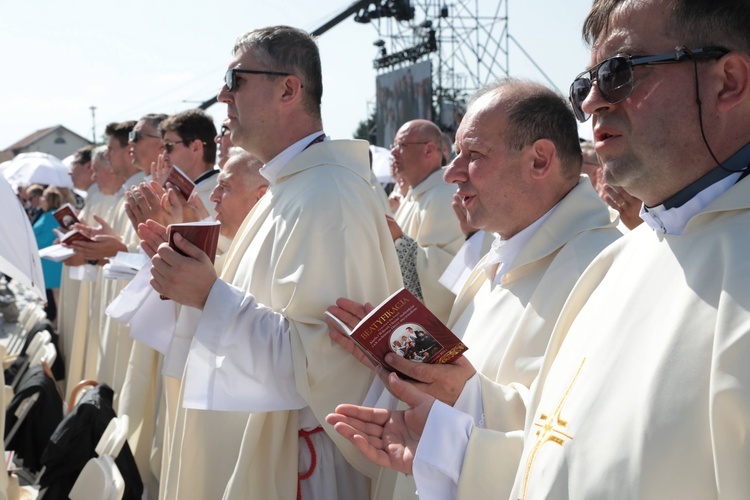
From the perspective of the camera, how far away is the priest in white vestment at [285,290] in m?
2.75

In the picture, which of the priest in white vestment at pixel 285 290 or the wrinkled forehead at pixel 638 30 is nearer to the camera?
the wrinkled forehead at pixel 638 30

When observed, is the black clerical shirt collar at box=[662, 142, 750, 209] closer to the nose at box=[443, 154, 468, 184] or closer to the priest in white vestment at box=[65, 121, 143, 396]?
the nose at box=[443, 154, 468, 184]

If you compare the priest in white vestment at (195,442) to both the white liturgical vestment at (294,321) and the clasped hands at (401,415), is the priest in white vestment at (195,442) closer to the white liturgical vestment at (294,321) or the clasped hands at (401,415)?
the white liturgical vestment at (294,321)

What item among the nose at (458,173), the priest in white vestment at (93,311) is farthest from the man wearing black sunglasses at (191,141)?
the nose at (458,173)

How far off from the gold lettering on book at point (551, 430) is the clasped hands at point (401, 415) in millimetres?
395

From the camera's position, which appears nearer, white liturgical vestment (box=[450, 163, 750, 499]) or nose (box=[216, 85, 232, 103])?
white liturgical vestment (box=[450, 163, 750, 499])

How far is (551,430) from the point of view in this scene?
162 centimetres

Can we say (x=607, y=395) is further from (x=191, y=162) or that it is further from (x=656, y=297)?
(x=191, y=162)

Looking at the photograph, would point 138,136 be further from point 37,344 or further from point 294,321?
point 294,321

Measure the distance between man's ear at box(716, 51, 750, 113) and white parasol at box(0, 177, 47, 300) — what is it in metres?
2.13

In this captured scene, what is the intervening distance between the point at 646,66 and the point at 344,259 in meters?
1.55

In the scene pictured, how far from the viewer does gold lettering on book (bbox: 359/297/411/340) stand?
2.17 m

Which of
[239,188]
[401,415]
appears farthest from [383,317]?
[239,188]

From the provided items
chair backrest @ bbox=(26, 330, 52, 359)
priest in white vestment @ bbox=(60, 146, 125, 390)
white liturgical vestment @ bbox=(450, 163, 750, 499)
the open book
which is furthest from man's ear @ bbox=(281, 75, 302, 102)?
priest in white vestment @ bbox=(60, 146, 125, 390)
